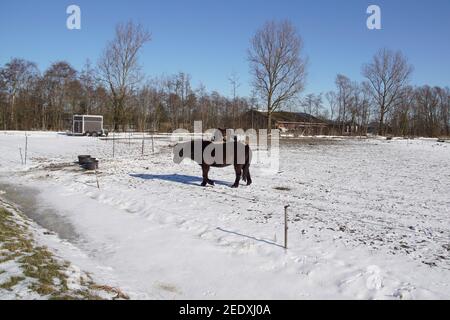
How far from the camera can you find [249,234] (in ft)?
23.6

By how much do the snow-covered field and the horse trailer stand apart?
30826mm

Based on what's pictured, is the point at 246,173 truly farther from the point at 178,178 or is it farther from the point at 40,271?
the point at 40,271

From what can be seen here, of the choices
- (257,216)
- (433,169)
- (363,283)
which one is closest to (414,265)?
(363,283)

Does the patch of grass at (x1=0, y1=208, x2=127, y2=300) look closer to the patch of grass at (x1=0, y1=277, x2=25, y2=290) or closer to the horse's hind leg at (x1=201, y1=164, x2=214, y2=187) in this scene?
the patch of grass at (x1=0, y1=277, x2=25, y2=290)

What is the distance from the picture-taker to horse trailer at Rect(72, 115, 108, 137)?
142 ft

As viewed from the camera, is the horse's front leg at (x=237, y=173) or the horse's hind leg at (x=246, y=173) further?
the horse's hind leg at (x=246, y=173)

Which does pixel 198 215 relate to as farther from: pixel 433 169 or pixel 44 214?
pixel 433 169

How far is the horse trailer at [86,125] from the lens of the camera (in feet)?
142

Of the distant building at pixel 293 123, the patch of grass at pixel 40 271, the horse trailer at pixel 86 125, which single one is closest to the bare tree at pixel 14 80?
the horse trailer at pixel 86 125

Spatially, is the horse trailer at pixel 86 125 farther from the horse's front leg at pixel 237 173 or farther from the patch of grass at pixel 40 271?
the patch of grass at pixel 40 271

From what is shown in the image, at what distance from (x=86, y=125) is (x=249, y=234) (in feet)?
136

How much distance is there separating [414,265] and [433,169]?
50.3 feet

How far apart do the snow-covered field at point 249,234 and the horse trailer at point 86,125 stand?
30.8 m
